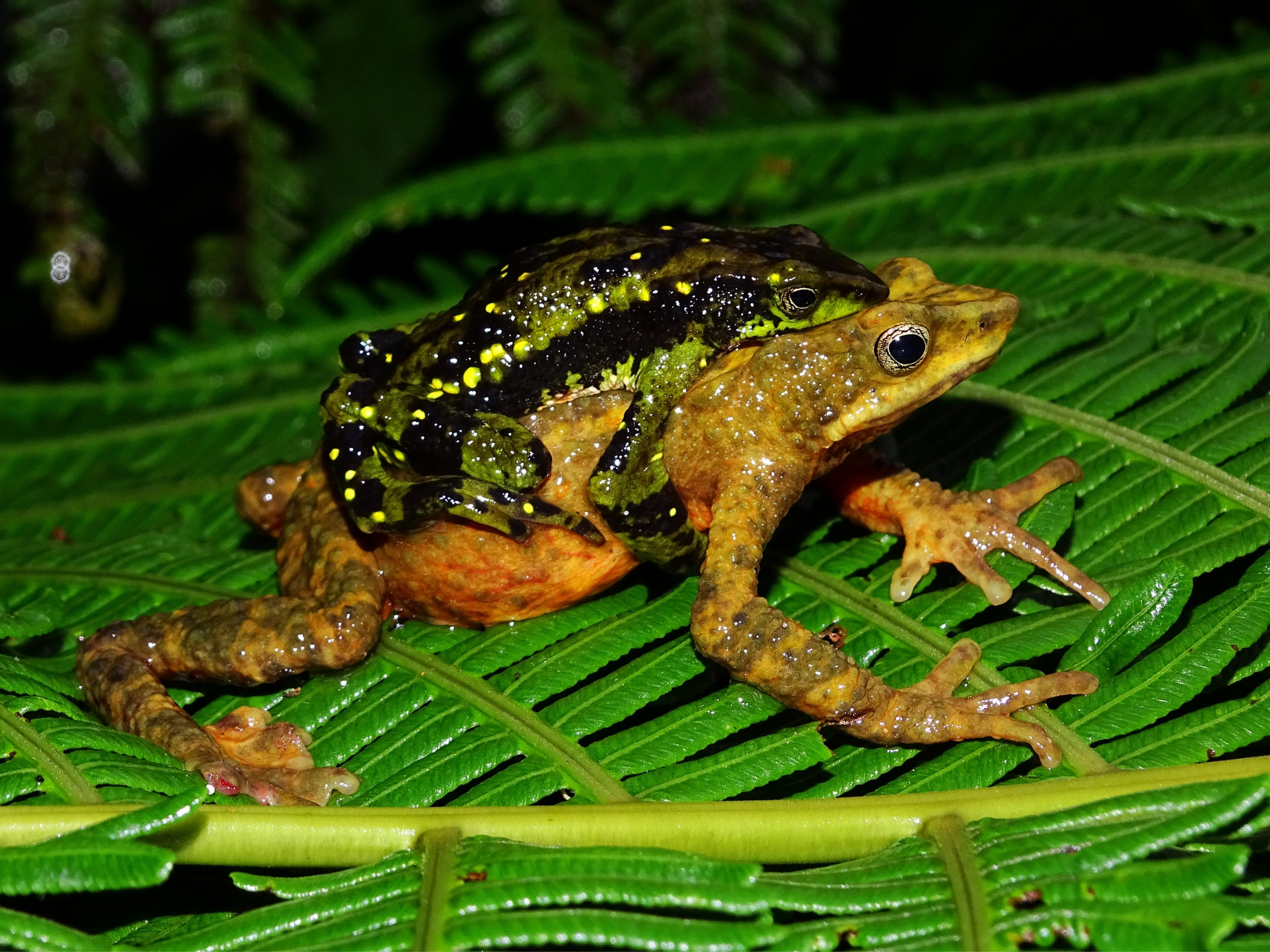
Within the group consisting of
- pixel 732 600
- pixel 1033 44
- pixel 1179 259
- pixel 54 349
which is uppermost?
pixel 1033 44

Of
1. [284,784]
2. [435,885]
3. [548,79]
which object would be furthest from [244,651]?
[548,79]

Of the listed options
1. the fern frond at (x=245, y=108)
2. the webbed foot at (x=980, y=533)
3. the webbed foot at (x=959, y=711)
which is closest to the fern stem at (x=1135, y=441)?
the webbed foot at (x=980, y=533)

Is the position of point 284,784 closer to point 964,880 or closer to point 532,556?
point 532,556

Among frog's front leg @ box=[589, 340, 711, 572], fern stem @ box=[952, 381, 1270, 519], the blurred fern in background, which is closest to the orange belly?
frog's front leg @ box=[589, 340, 711, 572]

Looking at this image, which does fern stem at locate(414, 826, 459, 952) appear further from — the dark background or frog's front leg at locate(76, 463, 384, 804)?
the dark background

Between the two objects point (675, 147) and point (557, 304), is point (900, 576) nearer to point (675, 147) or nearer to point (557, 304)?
point (557, 304)

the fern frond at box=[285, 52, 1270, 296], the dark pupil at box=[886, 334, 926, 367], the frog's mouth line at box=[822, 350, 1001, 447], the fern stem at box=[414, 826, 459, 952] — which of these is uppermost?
the fern frond at box=[285, 52, 1270, 296]

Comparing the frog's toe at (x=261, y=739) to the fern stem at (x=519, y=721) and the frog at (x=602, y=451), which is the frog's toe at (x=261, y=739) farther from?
the fern stem at (x=519, y=721)

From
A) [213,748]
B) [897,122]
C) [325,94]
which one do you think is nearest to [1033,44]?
[897,122]

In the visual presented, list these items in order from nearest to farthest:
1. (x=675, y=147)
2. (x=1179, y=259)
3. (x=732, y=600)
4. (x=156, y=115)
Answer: (x=732, y=600), (x=1179, y=259), (x=675, y=147), (x=156, y=115)
